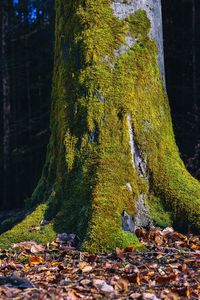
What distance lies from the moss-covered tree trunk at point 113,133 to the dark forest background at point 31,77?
27.8 feet

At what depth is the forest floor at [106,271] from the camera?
98.7 inches

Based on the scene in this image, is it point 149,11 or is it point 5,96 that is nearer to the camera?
point 149,11

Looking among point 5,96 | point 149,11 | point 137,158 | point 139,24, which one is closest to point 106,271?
point 137,158

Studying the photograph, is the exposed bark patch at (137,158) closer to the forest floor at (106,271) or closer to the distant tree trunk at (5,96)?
the forest floor at (106,271)

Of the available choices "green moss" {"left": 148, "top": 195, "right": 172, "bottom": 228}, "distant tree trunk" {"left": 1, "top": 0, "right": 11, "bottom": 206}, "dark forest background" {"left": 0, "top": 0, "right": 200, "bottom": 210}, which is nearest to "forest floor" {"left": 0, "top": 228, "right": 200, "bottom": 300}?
"green moss" {"left": 148, "top": 195, "right": 172, "bottom": 228}

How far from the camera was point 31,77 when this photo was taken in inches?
667

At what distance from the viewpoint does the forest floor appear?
98.7 inches

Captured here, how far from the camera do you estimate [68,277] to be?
9.09ft

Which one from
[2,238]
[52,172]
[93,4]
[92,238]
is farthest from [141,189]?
[93,4]

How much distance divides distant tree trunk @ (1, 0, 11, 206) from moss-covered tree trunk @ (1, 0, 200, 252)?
1126cm

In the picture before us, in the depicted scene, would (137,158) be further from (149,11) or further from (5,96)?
(5,96)

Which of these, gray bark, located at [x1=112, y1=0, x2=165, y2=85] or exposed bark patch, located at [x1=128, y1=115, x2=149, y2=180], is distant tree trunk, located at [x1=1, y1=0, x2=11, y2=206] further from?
exposed bark patch, located at [x1=128, y1=115, x2=149, y2=180]

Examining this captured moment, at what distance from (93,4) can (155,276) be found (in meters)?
2.64

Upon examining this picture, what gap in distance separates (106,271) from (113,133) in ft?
4.67
